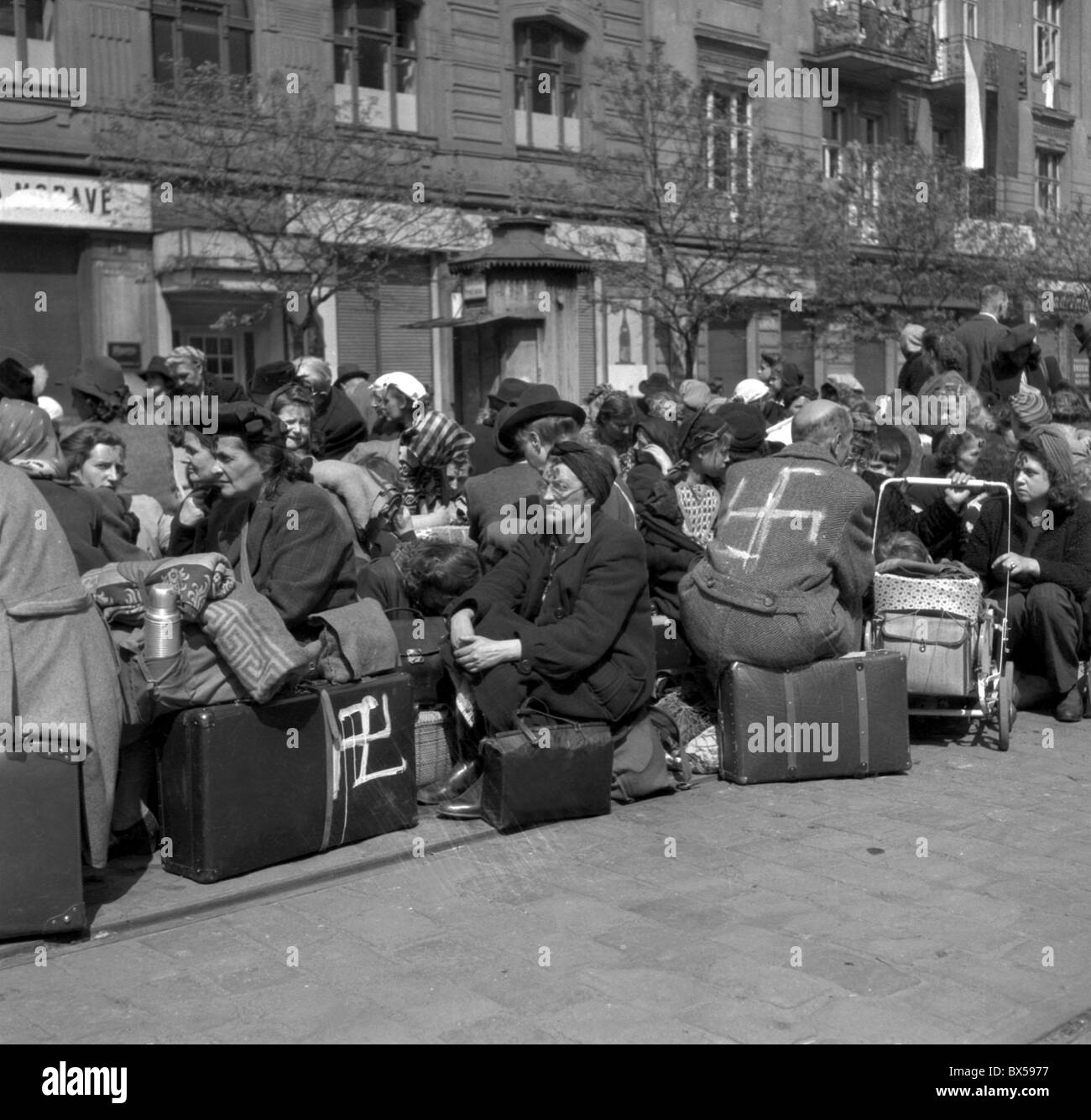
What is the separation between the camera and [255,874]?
5.28 m

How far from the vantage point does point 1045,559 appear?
7688mm

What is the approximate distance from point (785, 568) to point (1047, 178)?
3265 cm

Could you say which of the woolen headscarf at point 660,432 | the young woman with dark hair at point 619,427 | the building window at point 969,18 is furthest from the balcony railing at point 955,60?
the woolen headscarf at point 660,432

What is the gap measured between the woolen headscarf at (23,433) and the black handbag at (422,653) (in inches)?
76.5

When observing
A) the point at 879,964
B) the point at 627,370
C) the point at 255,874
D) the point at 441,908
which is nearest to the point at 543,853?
the point at 441,908

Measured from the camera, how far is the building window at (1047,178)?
35.2 m

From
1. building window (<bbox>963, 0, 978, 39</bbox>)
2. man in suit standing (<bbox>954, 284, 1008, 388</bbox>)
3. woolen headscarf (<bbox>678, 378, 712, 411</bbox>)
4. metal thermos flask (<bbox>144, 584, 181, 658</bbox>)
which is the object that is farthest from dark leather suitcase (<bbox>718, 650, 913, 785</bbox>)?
building window (<bbox>963, 0, 978, 39</bbox>)

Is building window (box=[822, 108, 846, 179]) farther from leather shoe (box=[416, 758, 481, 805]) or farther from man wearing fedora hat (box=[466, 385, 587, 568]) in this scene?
leather shoe (box=[416, 758, 481, 805])

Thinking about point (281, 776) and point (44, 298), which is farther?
point (44, 298)

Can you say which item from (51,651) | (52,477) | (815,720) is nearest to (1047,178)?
(815,720)

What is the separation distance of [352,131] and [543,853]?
51.7ft

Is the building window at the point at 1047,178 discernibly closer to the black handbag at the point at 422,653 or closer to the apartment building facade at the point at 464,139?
the apartment building facade at the point at 464,139

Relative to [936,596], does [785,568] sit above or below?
above

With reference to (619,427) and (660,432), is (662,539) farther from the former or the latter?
(619,427)
